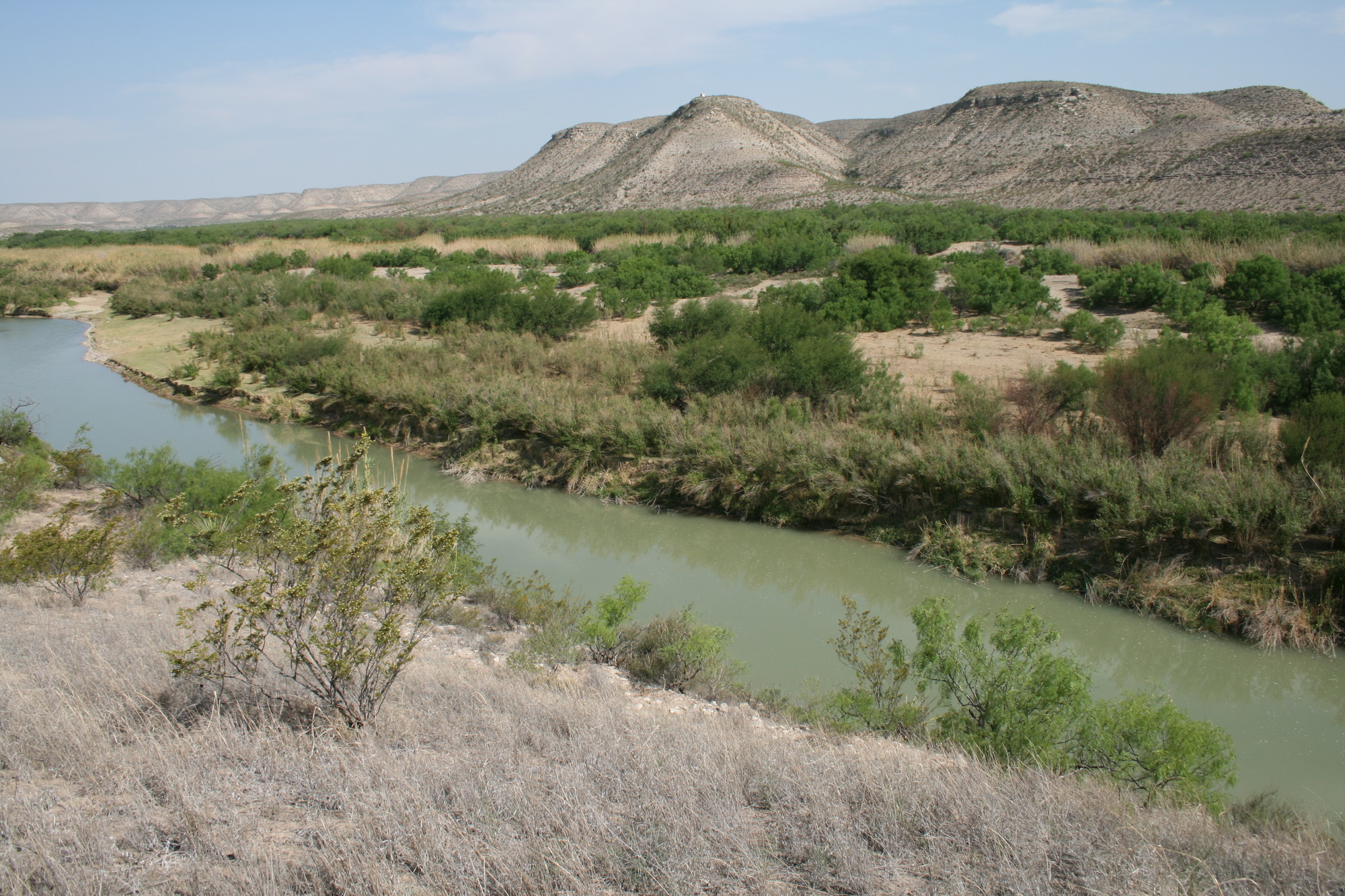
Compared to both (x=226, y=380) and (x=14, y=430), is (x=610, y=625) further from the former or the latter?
(x=226, y=380)

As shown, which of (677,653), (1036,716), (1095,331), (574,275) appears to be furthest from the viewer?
(574,275)

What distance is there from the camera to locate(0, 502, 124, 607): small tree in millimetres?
7039

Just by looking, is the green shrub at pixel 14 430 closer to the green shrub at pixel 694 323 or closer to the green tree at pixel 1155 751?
the green shrub at pixel 694 323

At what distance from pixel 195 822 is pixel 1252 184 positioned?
48.5m

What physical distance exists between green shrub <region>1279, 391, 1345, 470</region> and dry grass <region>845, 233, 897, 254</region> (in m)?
17.7

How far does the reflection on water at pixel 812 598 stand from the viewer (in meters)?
6.27

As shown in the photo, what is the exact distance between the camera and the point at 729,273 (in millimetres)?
26281

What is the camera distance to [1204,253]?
19266 millimetres

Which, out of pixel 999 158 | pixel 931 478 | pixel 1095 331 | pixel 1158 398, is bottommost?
pixel 931 478

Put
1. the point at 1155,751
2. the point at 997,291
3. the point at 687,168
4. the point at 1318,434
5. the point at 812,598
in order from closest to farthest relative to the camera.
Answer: the point at 1155,751 → the point at 1318,434 → the point at 812,598 → the point at 997,291 → the point at 687,168

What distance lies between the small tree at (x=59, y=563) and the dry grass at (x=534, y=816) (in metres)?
2.98

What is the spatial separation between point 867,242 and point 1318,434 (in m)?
19.6

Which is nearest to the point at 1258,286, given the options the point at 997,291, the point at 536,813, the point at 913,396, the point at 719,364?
the point at 997,291

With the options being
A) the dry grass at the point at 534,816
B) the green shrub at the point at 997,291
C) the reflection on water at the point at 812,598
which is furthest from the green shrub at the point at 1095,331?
the dry grass at the point at 534,816
